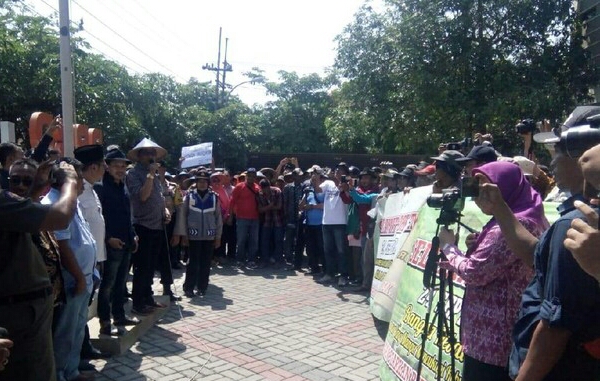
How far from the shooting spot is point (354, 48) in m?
16.2

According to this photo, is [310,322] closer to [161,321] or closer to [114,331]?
[161,321]

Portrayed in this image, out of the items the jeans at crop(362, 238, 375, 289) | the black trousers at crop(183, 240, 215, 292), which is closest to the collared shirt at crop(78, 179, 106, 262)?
the black trousers at crop(183, 240, 215, 292)

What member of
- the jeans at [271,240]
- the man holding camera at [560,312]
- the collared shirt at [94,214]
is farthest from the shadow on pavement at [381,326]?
the jeans at [271,240]

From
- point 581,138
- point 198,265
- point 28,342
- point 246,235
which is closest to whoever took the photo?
point 581,138

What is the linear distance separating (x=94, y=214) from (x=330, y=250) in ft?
16.7

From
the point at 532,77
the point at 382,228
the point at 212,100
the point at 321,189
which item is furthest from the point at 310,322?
the point at 212,100

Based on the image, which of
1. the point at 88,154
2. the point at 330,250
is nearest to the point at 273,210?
the point at 330,250

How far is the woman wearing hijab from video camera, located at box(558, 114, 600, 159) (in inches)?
33.7

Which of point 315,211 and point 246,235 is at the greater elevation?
point 315,211

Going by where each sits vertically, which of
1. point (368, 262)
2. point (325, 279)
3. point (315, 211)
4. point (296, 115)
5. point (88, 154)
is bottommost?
point (325, 279)

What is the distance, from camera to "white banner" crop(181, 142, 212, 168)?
37.6 feet

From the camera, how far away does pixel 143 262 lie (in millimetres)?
6270

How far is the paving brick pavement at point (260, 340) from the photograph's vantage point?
492cm

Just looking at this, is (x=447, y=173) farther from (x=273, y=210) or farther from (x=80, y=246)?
(x=273, y=210)
